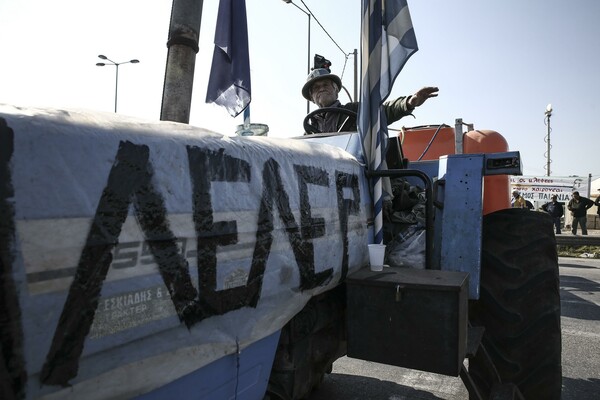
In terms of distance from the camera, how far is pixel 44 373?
0.85 metres

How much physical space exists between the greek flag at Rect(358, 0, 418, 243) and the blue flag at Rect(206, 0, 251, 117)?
2646mm

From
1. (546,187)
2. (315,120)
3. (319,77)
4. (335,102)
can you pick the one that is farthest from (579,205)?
(315,120)

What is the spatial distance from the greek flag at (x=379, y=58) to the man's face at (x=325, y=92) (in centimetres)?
126

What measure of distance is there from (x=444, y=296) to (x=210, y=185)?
1029mm

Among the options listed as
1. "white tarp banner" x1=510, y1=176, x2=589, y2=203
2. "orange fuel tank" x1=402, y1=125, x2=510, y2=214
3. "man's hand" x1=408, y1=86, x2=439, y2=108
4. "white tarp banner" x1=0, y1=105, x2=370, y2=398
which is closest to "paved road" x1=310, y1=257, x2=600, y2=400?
"orange fuel tank" x1=402, y1=125, x2=510, y2=214

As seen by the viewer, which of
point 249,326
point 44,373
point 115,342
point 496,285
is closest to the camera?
point 44,373

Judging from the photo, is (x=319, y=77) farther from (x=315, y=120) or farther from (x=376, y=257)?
(x=376, y=257)

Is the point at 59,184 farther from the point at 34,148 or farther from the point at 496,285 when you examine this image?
the point at 496,285

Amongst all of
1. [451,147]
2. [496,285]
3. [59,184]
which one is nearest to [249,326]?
[59,184]

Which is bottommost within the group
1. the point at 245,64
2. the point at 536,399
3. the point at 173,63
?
the point at 536,399

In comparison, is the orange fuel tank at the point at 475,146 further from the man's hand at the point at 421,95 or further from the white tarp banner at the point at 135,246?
the white tarp banner at the point at 135,246

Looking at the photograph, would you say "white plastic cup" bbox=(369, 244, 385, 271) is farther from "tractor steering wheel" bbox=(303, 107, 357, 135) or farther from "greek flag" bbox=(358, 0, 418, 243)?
"tractor steering wheel" bbox=(303, 107, 357, 135)

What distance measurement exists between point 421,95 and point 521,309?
148cm

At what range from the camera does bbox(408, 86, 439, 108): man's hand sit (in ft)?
9.20
